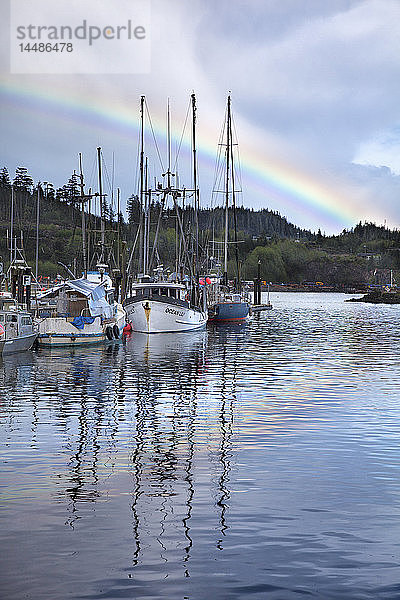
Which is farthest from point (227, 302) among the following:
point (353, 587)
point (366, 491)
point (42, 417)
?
point (353, 587)

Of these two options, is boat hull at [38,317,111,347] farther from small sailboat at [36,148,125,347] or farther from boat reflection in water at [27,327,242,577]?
boat reflection in water at [27,327,242,577]

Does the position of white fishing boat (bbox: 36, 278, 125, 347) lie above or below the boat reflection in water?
above

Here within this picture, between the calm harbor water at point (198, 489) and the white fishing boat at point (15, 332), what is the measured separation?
377 inches

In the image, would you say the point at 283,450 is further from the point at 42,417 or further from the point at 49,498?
the point at 42,417

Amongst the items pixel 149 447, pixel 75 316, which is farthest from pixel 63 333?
pixel 149 447

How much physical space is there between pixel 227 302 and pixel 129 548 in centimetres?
7321

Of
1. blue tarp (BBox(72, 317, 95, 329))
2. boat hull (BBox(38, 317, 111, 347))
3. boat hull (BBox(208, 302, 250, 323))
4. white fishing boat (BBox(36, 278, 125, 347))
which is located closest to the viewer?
boat hull (BBox(38, 317, 111, 347))

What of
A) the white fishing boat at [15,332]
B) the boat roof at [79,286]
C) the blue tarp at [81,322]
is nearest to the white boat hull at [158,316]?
the boat roof at [79,286]

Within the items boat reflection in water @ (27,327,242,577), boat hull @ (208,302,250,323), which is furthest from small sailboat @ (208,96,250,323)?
boat reflection in water @ (27,327,242,577)

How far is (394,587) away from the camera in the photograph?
11555 mm

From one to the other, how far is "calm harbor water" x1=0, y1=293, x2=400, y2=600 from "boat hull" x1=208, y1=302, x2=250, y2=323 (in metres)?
48.8

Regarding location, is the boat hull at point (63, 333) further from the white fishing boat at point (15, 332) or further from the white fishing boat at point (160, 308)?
the white fishing boat at point (160, 308)

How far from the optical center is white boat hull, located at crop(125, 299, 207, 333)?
65.7 meters

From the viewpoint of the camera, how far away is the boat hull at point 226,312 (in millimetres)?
85062
